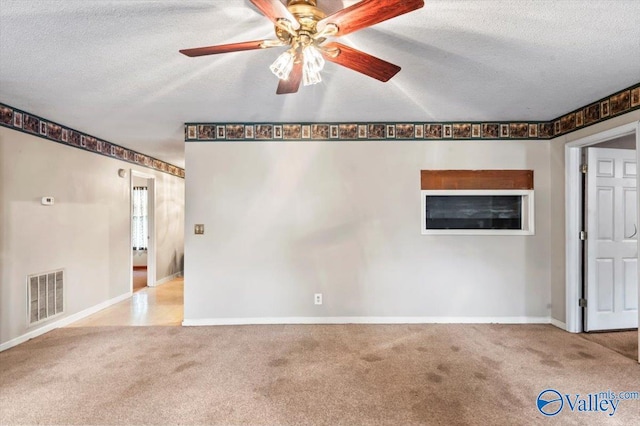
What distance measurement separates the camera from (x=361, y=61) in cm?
168

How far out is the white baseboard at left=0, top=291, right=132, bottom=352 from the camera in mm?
3109

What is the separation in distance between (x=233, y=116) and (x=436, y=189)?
2.45 m

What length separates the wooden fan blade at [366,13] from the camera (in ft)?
4.08

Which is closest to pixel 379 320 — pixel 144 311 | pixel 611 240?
pixel 611 240

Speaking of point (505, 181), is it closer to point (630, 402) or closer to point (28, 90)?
point (630, 402)

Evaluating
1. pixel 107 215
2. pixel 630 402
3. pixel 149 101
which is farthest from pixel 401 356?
pixel 107 215

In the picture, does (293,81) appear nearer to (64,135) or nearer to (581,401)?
(581,401)

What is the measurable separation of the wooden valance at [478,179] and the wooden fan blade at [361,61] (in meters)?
2.17

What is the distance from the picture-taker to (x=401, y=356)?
9.32 feet

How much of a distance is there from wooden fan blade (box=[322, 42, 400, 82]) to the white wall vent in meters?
3.81

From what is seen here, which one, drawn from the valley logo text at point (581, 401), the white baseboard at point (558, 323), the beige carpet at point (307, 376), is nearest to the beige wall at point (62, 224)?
the beige carpet at point (307, 376)

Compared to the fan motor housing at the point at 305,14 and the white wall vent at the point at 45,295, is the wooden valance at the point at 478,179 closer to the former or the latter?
the fan motor housing at the point at 305,14

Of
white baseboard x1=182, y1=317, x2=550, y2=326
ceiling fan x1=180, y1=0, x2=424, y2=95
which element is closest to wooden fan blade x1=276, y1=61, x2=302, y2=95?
ceiling fan x1=180, y1=0, x2=424, y2=95

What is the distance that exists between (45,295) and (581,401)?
196 inches
